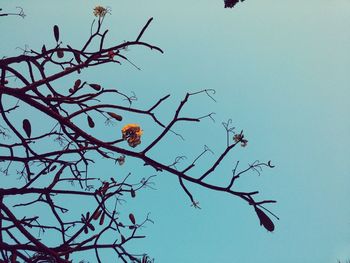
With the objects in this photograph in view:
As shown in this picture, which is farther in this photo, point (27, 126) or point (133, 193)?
point (133, 193)

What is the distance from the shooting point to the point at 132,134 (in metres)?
2.39

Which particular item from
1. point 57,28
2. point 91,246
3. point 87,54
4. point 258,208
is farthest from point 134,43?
point 91,246

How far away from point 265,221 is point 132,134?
3.09 ft

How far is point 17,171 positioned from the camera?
11.6 ft

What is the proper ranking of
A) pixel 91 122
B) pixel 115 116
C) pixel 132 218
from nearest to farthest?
pixel 115 116, pixel 91 122, pixel 132 218

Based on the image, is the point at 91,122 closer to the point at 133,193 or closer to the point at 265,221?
the point at 133,193

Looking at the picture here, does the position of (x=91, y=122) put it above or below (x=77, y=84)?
below

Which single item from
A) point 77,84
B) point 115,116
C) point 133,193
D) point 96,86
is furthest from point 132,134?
point 133,193

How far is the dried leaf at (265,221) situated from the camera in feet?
7.16

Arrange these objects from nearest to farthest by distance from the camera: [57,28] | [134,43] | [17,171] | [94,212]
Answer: [134,43] → [57,28] → [94,212] → [17,171]

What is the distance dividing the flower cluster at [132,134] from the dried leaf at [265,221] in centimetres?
84

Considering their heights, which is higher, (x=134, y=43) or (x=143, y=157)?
(x=134, y=43)

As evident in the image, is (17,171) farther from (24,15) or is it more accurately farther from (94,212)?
(24,15)

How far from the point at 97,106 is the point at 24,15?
124 centimetres
